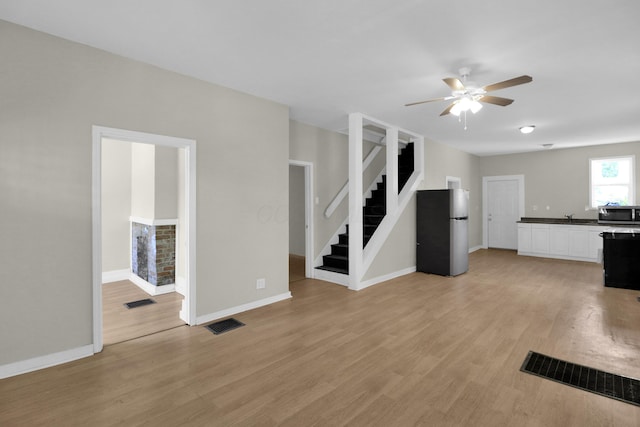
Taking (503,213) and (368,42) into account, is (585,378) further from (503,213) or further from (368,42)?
(503,213)

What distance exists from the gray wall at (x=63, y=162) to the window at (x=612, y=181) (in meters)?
8.79

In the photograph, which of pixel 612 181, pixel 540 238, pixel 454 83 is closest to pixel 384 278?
pixel 454 83

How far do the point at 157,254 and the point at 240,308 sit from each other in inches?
67.7

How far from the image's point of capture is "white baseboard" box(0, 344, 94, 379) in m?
2.42

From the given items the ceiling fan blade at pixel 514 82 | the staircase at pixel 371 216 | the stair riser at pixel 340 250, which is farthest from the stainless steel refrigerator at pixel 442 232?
the ceiling fan blade at pixel 514 82

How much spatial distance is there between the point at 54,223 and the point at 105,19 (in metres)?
1.69

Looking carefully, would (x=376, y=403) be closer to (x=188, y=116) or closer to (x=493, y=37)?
(x=493, y=37)

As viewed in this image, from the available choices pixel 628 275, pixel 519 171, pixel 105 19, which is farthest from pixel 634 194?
pixel 105 19

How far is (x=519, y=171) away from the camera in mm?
8672

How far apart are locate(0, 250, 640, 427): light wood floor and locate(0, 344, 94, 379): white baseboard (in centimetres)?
7

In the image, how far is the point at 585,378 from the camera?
2408 millimetres

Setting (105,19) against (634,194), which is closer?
(105,19)

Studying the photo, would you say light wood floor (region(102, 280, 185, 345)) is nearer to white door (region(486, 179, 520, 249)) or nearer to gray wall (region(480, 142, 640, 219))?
white door (region(486, 179, 520, 249))

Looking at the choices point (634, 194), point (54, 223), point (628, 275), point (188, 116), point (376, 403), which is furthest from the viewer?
point (634, 194)
